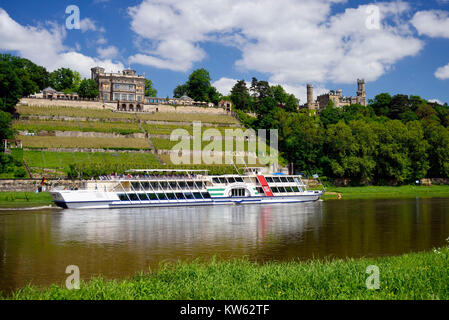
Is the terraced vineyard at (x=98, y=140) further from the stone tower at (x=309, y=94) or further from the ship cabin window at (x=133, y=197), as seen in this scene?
the stone tower at (x=309, y=94)

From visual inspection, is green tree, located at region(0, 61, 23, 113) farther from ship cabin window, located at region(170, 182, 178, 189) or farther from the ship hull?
ship cabin window, located at region(170, 182, 178, 189)

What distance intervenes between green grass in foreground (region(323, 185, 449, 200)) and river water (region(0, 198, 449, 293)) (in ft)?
68.6

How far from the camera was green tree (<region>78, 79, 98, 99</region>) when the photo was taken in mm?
112938

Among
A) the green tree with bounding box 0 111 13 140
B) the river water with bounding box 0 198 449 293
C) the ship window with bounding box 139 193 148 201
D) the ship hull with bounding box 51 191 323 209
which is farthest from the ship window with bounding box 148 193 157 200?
the green tree with bounding box 0 111 13 140

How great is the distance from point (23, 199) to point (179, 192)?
56.5 feet

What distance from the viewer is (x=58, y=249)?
2195cm

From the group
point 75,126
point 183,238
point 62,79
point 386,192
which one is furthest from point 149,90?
point 183,238

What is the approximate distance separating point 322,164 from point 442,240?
5109cm

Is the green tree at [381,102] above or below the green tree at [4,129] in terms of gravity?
above

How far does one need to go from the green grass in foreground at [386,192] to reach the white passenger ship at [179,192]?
8883 mm

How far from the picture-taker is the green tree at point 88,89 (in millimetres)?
112938

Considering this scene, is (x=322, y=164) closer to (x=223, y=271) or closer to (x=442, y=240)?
A: (x=442, y=240)

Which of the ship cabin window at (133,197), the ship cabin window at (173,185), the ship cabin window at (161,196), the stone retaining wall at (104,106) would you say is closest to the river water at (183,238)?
the ship cabin window at (133,197)
